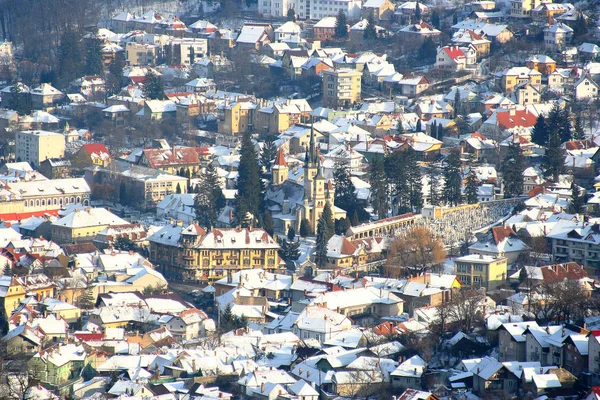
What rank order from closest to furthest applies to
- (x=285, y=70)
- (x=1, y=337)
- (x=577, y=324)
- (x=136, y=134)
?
(x=577, y=324)
(x=1, y=337)
(x=136, y=134)
(x=285, y=70)

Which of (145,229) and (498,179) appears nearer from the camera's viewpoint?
(145,229)

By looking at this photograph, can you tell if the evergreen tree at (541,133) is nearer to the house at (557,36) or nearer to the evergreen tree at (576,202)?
the evergreen tree at (576,202)

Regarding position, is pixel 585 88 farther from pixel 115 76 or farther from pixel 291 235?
pixel 115 76

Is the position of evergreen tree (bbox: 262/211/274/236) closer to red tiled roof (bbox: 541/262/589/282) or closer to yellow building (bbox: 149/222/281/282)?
yellow building (bbox: 149/222/281/282)

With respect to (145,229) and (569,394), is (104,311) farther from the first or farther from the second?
(569,394)

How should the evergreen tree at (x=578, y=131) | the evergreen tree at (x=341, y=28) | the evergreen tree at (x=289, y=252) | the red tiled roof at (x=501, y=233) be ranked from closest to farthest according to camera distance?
1. the red tiled roof at (x=501, y=233)
2. the evergreen tree at (x=289, y=252)
3. the evergreen tree at (x=578, y=131)
4. the evergreen tree at (x=341, y=28)

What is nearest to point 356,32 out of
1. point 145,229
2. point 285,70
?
point 285,70

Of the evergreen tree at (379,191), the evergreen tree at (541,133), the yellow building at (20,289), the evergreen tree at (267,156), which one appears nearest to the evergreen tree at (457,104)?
the evergreen tree at (541,133)

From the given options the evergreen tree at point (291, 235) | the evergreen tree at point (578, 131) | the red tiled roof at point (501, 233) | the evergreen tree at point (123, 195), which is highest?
the evergreen tree at point (578, 131)
